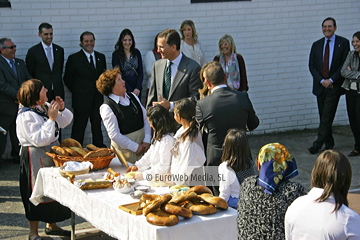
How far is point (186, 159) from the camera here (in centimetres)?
480

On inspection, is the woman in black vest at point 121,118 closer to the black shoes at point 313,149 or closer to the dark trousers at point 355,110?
the black shoes at point 313,149

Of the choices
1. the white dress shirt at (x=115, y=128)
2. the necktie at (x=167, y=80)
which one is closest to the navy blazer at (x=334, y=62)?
the necktie at (x=167, y=80)

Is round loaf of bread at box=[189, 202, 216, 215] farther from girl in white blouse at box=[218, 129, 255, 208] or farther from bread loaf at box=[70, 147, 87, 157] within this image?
bread loaf at box=[70, 147, 87, 157]

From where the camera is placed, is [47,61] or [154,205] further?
[47,61]

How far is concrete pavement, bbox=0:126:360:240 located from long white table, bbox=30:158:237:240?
0.83m

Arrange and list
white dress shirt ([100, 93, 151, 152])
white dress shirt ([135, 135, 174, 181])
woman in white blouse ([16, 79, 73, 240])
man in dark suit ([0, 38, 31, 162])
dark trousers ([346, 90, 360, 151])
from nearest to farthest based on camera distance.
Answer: white dress shirt ([135, 135, 174, 181]), woman in white blouse ([16, 79, 73, 240]), white dress shirt ([100, 93, 151, 152]), man in dark suit ([0, 38, 31, 162]), dark trousers ([346, 90, 360, 151])

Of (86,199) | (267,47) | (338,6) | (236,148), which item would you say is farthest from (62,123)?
(338,6)

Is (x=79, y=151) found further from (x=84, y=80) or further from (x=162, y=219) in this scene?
(x=84, y=80)

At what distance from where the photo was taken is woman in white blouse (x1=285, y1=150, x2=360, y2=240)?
2941 mm

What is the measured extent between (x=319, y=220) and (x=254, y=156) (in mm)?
6072

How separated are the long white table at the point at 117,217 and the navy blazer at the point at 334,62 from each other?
16.2 ft

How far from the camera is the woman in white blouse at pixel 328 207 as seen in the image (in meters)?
2.94

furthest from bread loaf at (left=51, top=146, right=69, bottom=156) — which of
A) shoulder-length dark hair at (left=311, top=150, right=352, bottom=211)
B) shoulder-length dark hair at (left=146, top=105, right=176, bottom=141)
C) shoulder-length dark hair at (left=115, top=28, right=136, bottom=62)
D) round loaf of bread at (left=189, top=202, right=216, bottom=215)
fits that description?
shoulder-length dark hair at (left=115, top=28, right=136, bottom=62)

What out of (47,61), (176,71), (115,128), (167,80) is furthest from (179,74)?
(47,61)
